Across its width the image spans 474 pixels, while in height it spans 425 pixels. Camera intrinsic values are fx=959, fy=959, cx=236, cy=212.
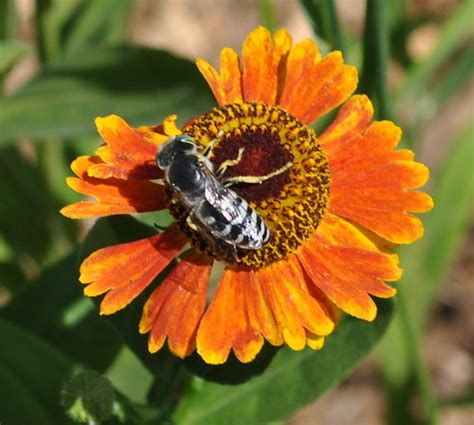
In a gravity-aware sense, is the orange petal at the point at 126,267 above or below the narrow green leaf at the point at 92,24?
above

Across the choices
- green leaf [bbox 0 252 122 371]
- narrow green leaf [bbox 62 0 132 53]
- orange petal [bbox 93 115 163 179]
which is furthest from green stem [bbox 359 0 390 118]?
narrow green leaf [bbox 62 0 132 53]

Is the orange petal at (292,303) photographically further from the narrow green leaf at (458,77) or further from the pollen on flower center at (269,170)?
the narrow green leaf at (458,77)

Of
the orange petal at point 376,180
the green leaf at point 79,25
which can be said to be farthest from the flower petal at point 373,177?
the green leaf at point 79,25

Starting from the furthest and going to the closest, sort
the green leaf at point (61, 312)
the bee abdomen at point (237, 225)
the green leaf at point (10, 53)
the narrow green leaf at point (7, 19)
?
the narrow green leaf at point (7, 19), the green leaf at point (10, 53), the green leaf at point (61, 312), the bee abdomen at point (237, 225)

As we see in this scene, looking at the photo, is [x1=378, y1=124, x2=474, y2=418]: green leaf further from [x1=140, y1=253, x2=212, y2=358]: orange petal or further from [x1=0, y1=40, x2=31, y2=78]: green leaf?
[x1=140, y1=253, x2=212, y2=358]: orange petal

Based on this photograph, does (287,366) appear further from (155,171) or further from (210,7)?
(210,7)

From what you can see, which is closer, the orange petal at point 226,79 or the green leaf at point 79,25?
the orange petal at point 226,79

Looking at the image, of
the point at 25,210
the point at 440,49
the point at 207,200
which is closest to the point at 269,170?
the point at 207,200

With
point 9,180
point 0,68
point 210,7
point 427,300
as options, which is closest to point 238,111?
point 0,68
